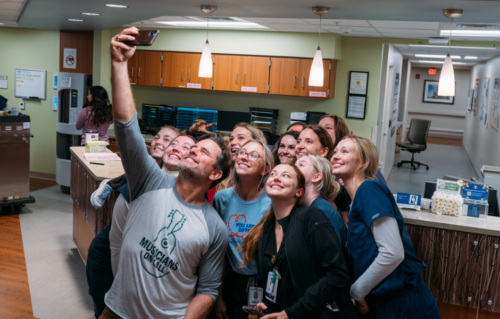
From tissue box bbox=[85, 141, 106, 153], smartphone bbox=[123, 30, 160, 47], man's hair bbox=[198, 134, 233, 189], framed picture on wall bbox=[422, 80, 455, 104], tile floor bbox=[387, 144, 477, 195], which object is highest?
framed picture on wall bbox=[422, 80, 455, 104]

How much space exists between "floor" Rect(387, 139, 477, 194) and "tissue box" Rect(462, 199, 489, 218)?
494 centimetres

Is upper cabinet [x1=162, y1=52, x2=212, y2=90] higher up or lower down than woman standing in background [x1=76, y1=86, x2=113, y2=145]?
higher up

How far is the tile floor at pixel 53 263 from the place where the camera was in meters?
3.70

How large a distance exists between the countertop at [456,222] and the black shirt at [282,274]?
1199 millimetres

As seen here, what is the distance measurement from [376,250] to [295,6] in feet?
7.75

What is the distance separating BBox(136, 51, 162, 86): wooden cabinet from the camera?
24.0 feet

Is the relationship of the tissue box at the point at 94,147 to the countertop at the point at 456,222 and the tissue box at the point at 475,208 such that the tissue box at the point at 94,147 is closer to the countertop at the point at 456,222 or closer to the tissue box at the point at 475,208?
the countertop at the point at 456,222

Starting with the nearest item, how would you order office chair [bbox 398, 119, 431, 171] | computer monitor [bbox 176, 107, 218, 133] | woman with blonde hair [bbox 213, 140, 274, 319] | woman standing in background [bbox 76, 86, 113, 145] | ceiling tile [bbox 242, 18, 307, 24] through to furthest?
woman with blonde hair [bbox 213, 140, 274, 319] < ceiling tile [bbox 242, 18, 307, 24] < woman standing in background [bbox 76, 86, 113, 145] < computer monitor [bbox 176, 107, 218, 133] < office chair [bbox 398, 119, 431, 171]

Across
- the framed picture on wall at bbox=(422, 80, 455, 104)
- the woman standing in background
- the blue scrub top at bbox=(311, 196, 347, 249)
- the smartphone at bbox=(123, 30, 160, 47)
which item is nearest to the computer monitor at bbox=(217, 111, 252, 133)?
the woman standing in background

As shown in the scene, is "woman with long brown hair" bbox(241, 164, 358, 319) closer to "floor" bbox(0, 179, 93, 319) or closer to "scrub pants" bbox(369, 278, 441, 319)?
"scrub pants" bbox(369, 278, 441, 319)

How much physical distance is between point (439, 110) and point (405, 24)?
553 inches

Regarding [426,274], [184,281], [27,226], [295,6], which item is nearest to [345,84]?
[295,6]

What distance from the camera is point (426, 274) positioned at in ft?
9.73

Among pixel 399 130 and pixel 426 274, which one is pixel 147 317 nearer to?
pixel 426 274
